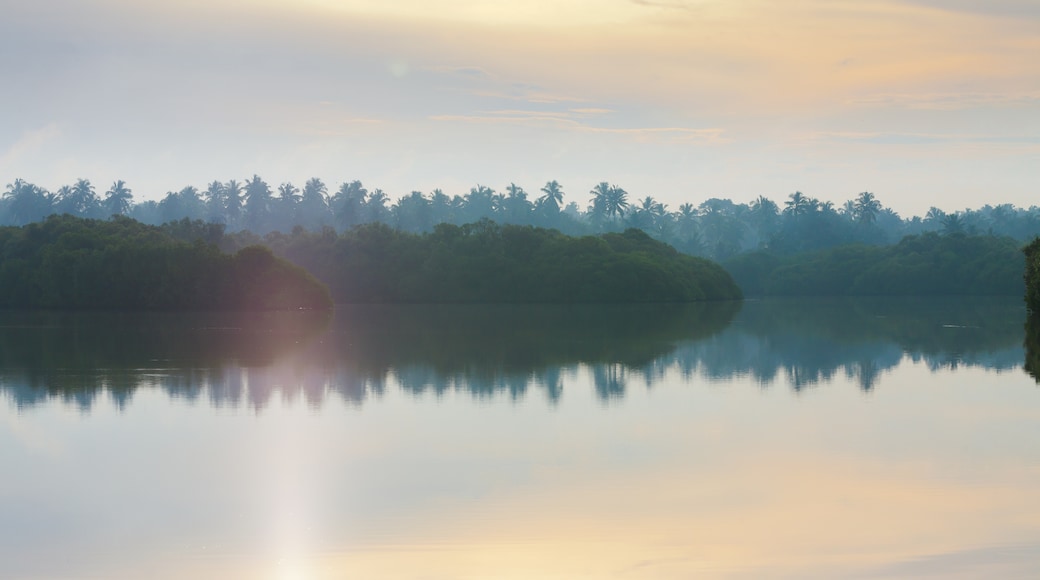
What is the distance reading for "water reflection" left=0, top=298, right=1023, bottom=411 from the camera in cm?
2903

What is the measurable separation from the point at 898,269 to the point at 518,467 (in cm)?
13192

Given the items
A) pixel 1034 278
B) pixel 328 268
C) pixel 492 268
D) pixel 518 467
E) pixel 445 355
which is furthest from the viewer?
pixel 328 268

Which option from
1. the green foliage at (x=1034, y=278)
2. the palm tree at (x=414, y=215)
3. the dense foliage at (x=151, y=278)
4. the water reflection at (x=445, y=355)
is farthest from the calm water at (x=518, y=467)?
the palm tree at (x=414, y=215)

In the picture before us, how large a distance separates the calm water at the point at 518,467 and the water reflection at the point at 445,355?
0.92ft

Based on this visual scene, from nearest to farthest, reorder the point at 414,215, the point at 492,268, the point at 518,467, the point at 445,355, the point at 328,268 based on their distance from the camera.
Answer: the point at 518,467, the point at 445,355, the point at 492,268, the point at 328,268, the point at 414,215

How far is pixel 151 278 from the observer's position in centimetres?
8788

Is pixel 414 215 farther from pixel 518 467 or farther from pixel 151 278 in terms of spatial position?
pixel 518 467

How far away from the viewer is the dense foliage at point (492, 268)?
11400 cm

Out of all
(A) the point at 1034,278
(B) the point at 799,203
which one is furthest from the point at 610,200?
(A) the point at 1034,278

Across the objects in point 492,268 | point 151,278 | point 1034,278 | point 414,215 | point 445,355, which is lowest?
point 445,355

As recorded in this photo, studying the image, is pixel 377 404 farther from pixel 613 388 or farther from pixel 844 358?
pixel 844 358

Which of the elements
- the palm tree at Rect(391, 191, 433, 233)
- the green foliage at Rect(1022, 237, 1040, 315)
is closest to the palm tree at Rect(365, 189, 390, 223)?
the palm tree at Rect(391, 191, 433, 233)

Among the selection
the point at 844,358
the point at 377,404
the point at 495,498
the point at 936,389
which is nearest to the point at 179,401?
the point at 377,404

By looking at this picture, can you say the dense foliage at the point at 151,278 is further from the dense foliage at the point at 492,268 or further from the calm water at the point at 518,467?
the calm water at the point at 518,467
